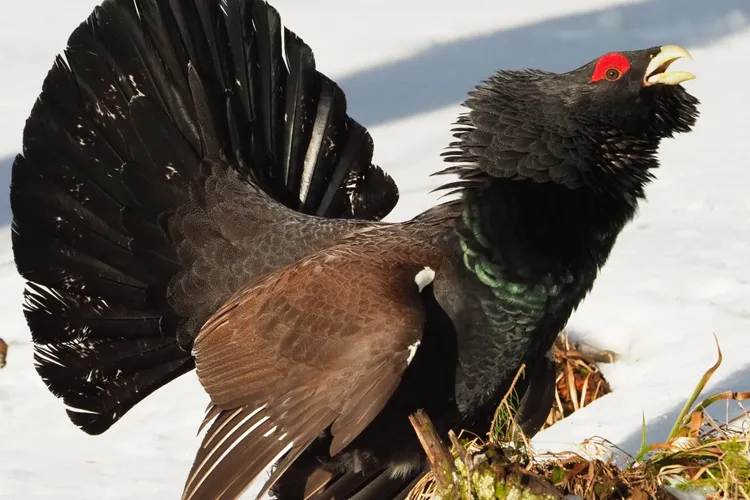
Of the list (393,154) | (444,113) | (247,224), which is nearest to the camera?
(247,224)

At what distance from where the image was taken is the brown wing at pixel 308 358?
397cm

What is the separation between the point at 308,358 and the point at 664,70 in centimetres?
175

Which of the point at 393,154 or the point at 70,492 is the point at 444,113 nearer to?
the point at 393,154

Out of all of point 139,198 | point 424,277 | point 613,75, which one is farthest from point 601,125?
point 139,198

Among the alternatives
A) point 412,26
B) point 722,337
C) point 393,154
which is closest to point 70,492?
point 722,337

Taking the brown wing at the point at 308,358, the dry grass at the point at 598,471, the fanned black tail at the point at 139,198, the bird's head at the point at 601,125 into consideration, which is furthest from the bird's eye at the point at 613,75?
the fanned black tail at the point at 139,198

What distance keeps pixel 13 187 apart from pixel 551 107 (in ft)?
8.25

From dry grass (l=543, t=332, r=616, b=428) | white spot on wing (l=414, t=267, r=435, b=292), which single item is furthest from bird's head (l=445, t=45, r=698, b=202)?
dry grass (l=543, t=332, r=616, b=428)

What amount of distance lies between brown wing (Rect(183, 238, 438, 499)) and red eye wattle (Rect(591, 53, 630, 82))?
3.10 feet

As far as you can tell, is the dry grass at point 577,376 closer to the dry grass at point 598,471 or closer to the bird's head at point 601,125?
the bird's head at point 601,125

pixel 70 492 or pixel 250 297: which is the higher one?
pixel 250 297

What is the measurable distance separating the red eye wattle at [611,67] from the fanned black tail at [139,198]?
135 cm

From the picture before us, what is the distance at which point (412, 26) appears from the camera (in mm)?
11109

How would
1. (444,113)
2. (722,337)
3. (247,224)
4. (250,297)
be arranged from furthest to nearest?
(444,113)
(722,337)
(247,224)
(250,297)
